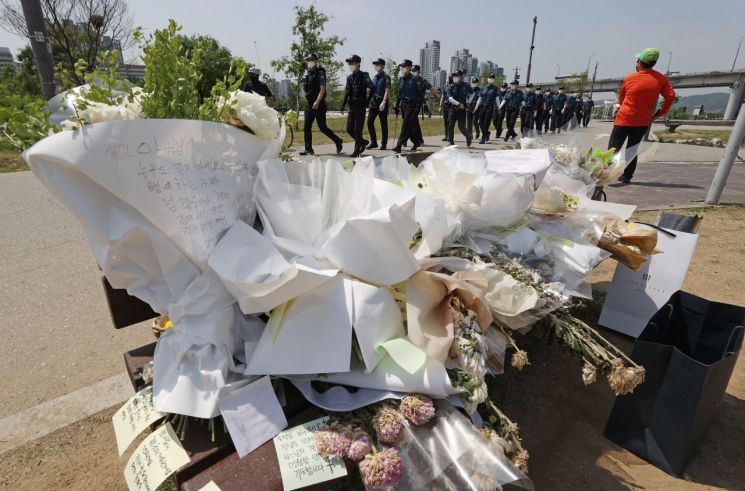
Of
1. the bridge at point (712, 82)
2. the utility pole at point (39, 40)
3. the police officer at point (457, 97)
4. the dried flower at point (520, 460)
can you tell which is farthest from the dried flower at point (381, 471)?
the bridge at point (712, 82)

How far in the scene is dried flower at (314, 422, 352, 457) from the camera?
126cm

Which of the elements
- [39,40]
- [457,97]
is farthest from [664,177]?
[39,40]

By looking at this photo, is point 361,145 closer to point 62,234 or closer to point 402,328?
point 62,234

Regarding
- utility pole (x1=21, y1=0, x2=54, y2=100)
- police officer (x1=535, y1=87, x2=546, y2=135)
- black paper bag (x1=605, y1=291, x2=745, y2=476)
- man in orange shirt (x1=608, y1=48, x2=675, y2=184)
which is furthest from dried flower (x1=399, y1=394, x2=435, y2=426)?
police officer (x1=535, y1=87, x2=546, y2=135)

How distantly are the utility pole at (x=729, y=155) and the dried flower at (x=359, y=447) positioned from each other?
6.99m

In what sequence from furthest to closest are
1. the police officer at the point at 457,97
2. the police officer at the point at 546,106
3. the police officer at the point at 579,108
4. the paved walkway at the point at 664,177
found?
the police officer at the point at 579,108 → the police officer at the point at 546,106 → the police officer at the point at 457,97 → the paved walkway at the point at 664,177

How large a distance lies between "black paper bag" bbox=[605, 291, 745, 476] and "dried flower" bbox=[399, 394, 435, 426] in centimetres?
122

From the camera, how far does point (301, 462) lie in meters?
1.25

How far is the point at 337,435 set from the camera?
1287 mm

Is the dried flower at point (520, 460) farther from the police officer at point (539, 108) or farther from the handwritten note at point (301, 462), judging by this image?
the police officer at point (539, 108)

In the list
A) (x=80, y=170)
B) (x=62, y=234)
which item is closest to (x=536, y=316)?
(x=80, y=170)

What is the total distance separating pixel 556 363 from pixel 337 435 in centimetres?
194

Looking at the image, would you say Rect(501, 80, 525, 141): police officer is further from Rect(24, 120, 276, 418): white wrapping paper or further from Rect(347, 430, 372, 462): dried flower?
Rect(347, 430, 372, 462): dried flower

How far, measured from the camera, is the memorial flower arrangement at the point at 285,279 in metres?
1.30
